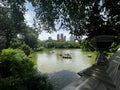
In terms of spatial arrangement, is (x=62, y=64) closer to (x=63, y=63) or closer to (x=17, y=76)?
(x=63, y=63)

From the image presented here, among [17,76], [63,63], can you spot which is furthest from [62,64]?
[17,76]

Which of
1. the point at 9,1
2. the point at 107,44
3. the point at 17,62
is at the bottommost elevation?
the point at 17,62

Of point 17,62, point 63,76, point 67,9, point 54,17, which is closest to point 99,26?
point 67,9

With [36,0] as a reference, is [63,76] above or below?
below

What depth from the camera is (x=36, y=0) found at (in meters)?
5.55

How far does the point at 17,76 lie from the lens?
6.48 m

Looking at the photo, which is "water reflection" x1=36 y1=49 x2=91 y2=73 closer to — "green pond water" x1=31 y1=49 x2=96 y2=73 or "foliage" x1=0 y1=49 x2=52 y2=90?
"green pond water" x1=31 y1=49 x2=96 y2=73

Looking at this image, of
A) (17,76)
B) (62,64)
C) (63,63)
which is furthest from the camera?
(63,63)

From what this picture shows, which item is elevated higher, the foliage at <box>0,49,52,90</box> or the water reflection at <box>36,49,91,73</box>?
the foliage at <box>0,49,52,90</box>

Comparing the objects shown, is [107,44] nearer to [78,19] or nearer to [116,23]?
[116,23]

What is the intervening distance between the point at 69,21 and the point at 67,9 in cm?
49

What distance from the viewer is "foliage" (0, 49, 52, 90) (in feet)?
19.2

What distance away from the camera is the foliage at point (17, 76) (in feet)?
19.2

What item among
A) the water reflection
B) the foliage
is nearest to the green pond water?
the water reflection
